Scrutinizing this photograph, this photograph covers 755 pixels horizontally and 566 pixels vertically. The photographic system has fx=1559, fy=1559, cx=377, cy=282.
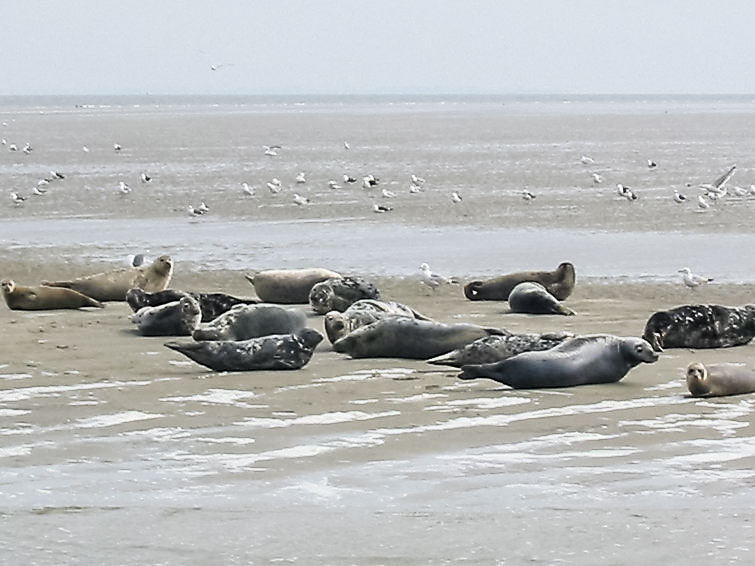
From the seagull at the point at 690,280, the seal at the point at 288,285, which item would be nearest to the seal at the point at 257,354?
the seal at the point at 288,285

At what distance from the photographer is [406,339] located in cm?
868

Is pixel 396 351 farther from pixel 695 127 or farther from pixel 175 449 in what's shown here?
pixel 695 127

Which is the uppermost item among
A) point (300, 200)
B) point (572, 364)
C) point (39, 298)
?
point (572, 364)

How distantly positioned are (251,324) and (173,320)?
0.71 meters

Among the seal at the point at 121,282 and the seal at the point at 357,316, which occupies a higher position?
the seal at the point at 357,316

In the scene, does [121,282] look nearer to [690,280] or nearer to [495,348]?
[495,348]

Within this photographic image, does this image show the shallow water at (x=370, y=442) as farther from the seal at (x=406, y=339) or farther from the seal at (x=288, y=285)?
the seal at (x=288, y=285)

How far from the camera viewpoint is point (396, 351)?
8.68 metres

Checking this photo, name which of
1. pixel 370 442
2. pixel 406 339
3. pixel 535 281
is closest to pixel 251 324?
pixel 406 339

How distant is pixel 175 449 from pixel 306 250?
31.8ft

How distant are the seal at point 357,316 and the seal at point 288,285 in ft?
6.42

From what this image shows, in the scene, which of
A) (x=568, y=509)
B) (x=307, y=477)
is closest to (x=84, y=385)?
(x=307, y=477)

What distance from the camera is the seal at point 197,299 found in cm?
1029

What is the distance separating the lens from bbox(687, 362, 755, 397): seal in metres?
7.34
